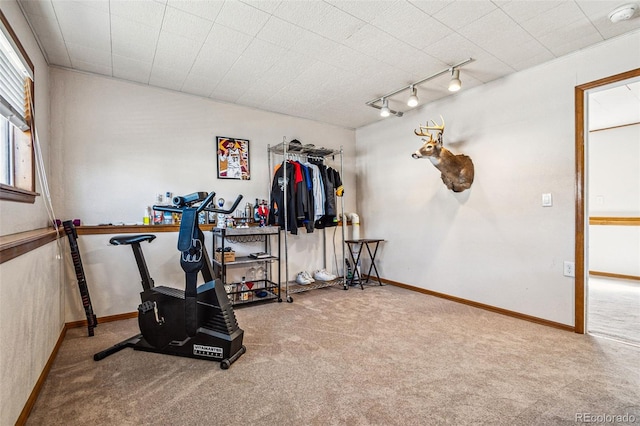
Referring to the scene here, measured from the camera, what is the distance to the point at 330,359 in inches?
86.9

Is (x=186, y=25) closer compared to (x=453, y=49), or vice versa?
(x=186, y=25)

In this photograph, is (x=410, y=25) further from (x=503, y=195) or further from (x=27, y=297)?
(x=27, y=297)

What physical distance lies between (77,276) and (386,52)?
3487 millimetres

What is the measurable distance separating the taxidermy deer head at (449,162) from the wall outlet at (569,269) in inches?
47.4

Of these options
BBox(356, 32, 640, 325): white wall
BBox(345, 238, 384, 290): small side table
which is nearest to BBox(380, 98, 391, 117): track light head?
BBox(356, 32, 640, 325): white wall

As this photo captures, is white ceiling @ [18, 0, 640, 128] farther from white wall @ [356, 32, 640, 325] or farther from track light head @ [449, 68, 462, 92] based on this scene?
white wall @ [356, 32, 640, 325]

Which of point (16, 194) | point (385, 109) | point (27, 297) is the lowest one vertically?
point (27, 297)

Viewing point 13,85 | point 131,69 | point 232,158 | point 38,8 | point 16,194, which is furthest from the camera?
point 232,158

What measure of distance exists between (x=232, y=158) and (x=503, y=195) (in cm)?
326

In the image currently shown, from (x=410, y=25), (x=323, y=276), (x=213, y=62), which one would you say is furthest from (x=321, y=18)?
(x=323, y=276)

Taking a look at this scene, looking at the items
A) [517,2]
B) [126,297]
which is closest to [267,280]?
[126,297]

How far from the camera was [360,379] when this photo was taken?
193 centimetres

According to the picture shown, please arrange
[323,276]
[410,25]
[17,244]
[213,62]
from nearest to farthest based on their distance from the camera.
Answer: [17,244], [410,25], [213,62], [323,276]

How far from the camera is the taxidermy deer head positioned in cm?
336
